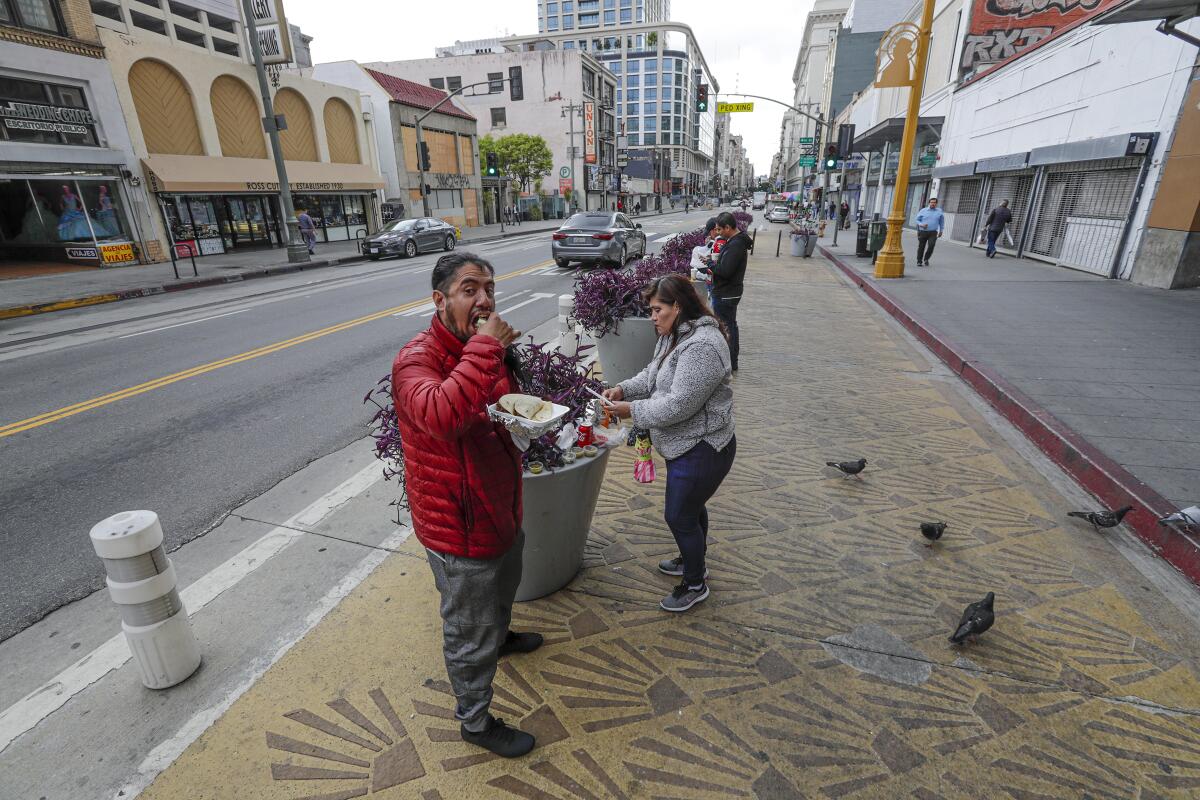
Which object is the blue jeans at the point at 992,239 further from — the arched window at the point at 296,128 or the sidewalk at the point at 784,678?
the arched window at the point at 296,128

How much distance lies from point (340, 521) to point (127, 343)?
8.10 meters

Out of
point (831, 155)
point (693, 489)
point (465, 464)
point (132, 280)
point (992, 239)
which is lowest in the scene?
point (132, 280)

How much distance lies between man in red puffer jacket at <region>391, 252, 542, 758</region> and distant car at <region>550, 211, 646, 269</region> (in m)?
15.2

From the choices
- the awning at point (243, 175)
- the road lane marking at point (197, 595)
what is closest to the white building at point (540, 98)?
the awning at point (243, 175)

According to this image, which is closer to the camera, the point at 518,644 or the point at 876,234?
the point at 518,644

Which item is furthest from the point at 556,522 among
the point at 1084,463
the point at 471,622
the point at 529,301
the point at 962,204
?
the point at 962,204

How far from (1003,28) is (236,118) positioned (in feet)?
98.0

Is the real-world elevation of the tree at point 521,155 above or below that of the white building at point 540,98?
below

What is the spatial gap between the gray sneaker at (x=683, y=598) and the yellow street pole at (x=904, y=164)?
1206 cm

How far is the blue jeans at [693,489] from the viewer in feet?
9.45

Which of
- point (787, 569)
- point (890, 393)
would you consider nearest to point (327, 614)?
point (787, 569)

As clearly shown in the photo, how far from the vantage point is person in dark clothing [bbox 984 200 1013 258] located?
A: 16766mm

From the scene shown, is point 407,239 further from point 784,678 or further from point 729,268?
point 784,678

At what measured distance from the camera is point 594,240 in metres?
16.9
